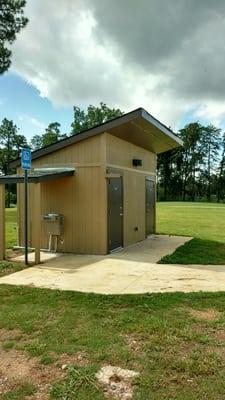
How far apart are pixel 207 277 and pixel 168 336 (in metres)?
2.66

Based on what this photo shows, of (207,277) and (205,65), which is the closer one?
(207,277)

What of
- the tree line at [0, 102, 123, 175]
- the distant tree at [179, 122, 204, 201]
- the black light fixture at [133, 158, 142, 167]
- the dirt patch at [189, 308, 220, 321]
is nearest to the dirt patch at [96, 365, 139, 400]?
the dirt patch at [189, 308, 220, 321]

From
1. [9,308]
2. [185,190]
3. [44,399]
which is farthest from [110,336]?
[185,190]

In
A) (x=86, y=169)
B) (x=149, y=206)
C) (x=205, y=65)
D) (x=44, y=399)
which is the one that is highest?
(x=205, y=65)

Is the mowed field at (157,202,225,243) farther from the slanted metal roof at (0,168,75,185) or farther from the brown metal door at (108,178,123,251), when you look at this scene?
the slanted metal roof at (0,168,75,185)

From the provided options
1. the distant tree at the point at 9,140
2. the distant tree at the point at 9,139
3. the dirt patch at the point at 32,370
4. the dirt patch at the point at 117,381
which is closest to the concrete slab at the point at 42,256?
the dirt patch at the point at 32,370

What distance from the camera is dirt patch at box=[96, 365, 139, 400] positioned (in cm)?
241

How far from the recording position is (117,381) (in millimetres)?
2557

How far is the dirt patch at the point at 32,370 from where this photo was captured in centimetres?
252

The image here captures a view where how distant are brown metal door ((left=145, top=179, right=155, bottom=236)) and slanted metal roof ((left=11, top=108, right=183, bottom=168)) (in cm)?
155

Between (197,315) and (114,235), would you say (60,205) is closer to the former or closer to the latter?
(114,235)

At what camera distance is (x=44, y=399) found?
7.73 ft

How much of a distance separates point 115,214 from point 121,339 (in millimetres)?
5363

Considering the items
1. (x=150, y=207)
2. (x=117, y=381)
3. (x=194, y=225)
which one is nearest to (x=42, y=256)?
(x=150, y=207)
